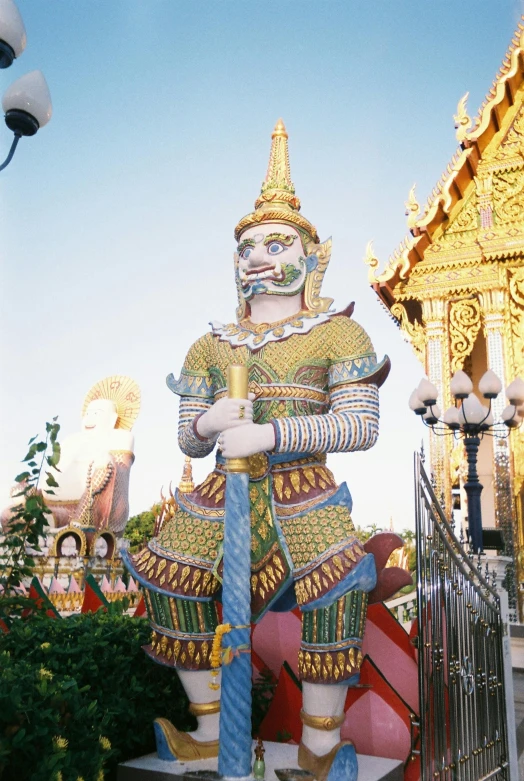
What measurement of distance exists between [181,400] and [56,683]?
4.52 feet

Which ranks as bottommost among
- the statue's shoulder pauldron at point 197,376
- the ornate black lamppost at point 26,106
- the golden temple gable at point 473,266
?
the statue's shoulder pauldron at point 197,376

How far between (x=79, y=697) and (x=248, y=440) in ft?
3.44

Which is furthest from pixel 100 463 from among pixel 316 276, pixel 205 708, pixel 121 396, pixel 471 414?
pixel 205 708

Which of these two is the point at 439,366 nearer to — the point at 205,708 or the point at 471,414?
the point at 471,414

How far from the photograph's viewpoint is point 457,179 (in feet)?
34.2

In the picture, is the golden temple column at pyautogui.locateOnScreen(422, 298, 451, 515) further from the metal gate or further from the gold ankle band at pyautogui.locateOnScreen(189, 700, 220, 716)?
the gold ankle band at pyautogui.locateOnScreen(189, 700, 220, 716)

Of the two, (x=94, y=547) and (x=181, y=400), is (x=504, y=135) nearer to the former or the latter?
(x=181, y=400)

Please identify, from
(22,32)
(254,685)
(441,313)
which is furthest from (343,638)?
(441,313)

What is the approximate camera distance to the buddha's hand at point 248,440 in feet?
8.51

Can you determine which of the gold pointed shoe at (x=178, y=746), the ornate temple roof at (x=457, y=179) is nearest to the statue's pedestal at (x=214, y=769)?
the gold pointed shoe at (x=178, y=746)

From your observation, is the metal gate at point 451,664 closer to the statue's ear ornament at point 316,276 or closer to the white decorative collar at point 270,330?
the white decorative collar at point 270,330

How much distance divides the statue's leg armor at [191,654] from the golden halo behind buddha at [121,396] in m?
17.5

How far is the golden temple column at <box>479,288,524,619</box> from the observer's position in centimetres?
926

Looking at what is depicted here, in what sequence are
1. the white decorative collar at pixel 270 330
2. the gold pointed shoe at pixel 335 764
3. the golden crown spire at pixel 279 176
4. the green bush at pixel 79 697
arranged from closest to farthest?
the green bush at pixel 79 697 → the gold pointed shoe at pixel 335 764 → the white decorative collar at pixel 270 330 → the golden crown spire at pixel 279 176
